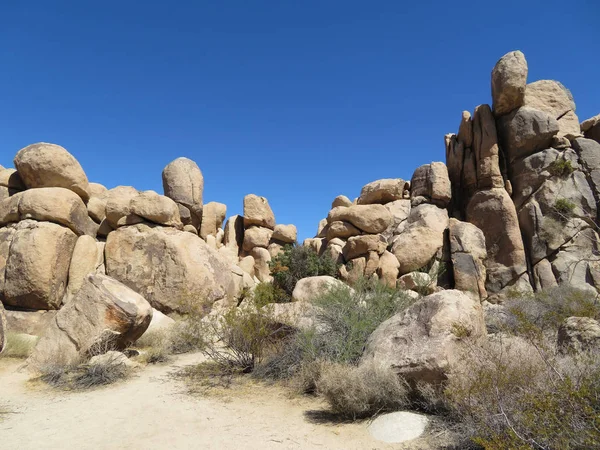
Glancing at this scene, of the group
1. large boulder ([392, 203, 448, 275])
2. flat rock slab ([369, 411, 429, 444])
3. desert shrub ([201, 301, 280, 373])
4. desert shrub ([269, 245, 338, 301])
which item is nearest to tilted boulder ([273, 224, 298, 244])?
desert shrub ([269, 245, 338, 301])

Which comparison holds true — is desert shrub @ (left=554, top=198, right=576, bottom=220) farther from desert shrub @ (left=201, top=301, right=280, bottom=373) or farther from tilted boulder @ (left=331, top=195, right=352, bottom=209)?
desert shrub @ (left=201, top=301, right=280, bottom=373)

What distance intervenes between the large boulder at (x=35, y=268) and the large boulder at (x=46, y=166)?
1627 millimetres

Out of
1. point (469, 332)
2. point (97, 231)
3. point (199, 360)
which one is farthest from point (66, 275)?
point (469, 332)

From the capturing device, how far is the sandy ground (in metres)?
4.73

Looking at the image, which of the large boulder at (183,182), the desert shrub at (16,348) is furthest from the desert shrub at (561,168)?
the desert shrub at (16,348)

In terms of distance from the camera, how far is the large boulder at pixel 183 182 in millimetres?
17562

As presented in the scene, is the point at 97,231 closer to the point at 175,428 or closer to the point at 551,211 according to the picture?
the point at 175,428

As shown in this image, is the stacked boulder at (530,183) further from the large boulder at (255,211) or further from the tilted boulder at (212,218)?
the tilted boulder at (212,218)

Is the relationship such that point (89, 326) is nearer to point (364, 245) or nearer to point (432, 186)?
point (364, 245)

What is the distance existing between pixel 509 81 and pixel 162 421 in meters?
20.0

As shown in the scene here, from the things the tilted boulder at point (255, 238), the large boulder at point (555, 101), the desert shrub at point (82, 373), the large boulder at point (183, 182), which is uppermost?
the large boulder at point (555, 101)

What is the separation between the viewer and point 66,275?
1237 cm

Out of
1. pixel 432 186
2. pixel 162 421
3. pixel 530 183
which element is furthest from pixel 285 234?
pixel 162 421

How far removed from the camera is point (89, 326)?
26.3 feet
